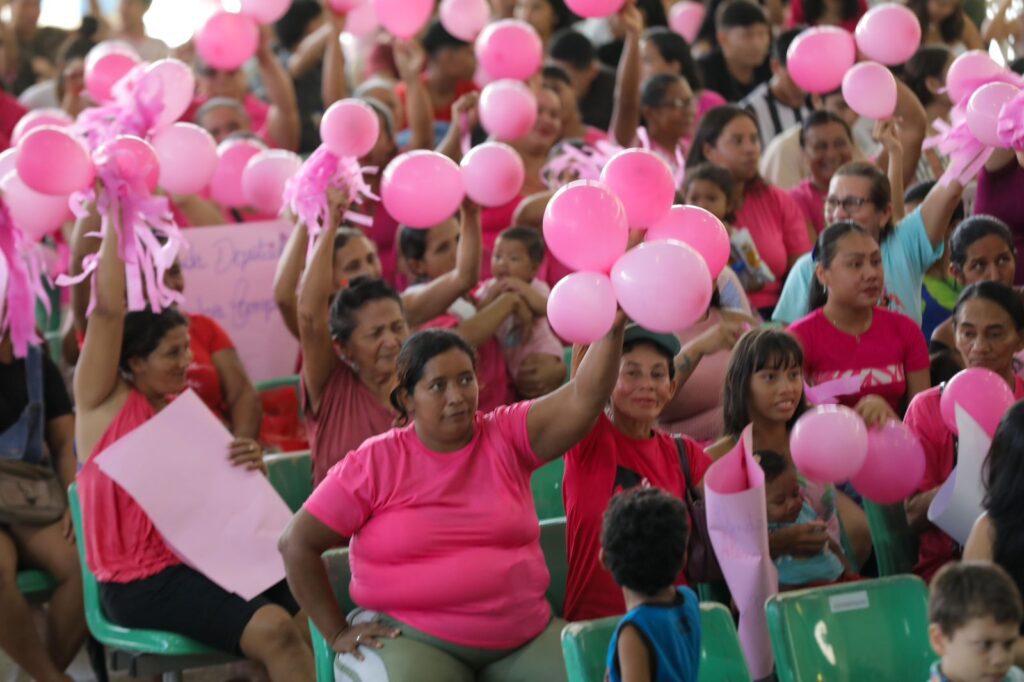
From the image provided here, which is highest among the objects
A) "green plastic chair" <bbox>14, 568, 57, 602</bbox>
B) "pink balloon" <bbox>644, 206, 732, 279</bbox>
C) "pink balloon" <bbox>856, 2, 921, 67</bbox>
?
"pink balloon" <bbox>644, 206, 732, 279</bbox>

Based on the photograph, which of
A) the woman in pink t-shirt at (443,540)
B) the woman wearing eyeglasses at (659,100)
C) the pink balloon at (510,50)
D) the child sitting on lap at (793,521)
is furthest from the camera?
the woman wearing eyeglasses at (659,100)

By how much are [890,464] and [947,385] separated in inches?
9.1

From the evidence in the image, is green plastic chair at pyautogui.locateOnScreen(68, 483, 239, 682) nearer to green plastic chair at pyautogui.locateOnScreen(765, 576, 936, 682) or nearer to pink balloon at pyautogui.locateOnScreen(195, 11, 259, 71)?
green plastic chair at pyautogui.locateOnScreen(765, 576, 936, 682)

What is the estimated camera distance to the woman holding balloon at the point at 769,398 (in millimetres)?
3303

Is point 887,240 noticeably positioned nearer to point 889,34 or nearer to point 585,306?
point 889,34

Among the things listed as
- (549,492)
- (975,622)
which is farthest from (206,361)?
(975,622)

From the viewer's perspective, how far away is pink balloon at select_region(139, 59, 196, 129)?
4.12 metres

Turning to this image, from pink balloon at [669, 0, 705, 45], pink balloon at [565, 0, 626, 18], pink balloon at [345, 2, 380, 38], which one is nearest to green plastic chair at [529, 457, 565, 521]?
pink balloon at [565, 0, 626, 18]

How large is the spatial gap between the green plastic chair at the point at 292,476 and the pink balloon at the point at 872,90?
1.91m

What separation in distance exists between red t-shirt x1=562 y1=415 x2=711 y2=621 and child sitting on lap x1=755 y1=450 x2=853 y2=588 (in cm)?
22

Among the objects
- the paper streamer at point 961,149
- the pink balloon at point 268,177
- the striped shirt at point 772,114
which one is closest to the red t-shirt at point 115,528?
the pink balloon at point 268,177

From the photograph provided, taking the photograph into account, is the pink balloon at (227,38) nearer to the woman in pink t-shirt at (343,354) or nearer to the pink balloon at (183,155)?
the pink balloon at (183,155)

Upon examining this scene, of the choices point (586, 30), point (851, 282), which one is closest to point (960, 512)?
point (851, 282)

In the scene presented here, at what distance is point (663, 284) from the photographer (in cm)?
251
